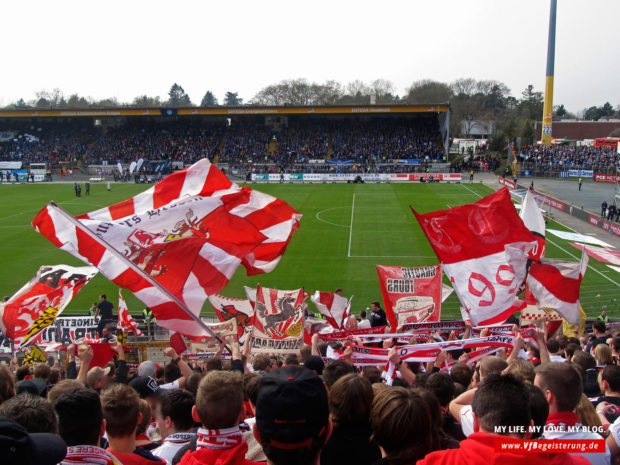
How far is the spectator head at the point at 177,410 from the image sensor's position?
4.56 meters

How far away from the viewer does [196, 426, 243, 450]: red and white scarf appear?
3.39 meters

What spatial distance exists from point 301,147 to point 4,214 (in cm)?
4005

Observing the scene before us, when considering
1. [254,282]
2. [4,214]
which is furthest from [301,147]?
[254,282]

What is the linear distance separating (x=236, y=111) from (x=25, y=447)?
69865mm

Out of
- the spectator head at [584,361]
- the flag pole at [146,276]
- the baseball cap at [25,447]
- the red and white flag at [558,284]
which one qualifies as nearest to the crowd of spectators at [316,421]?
the baseball cap at [25,447]

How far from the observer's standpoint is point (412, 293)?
37.9 feet

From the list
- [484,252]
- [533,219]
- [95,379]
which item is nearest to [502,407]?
[95,379]

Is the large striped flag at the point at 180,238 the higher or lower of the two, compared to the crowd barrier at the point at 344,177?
higher

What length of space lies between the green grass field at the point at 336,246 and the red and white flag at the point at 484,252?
25.1 feet

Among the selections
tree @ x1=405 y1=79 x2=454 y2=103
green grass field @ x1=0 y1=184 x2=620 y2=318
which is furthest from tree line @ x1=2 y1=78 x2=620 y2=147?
green grass field @ x1=0 y1=184 x2=620 y2=318

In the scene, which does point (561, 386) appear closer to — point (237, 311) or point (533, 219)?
point (533, 219)

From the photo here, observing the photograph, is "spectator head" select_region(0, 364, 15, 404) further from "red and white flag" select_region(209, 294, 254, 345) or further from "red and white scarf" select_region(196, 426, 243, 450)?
"red and white flag" select_region(209, 294, 254, 345)

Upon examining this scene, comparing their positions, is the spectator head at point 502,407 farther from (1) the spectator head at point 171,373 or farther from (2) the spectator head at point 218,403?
(1) the spectator head at point 171,373

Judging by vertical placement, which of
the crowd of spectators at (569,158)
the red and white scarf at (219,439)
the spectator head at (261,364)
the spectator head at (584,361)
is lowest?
the spectator head at (261,364)
